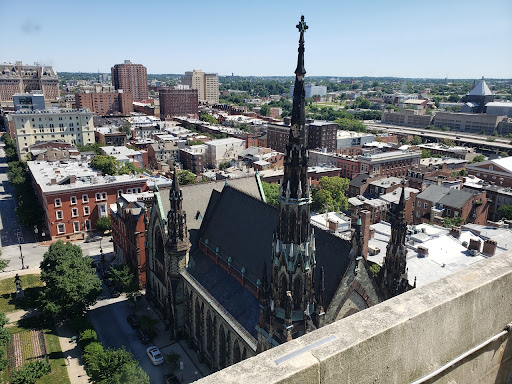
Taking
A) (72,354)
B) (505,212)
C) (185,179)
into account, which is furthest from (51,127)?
(505,212)

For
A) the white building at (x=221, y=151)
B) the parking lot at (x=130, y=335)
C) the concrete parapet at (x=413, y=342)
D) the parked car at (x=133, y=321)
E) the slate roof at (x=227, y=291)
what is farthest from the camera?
the white building at (x=221, y=151)

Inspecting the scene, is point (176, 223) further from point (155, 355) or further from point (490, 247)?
point (490, 247)

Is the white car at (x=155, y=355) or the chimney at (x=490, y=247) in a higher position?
the chimney at (x=490, y=247)

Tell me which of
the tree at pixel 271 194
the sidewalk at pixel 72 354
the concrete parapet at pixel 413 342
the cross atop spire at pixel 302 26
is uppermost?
the cross atop spire at pixel 302 26

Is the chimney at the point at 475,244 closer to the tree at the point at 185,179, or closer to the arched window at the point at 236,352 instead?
the arched window at the point at 236,352

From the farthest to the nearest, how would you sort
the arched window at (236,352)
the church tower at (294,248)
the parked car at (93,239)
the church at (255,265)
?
the parked car at (93,239), the arched window at (236,352), the church at (255,265), the church tower at (294,248)

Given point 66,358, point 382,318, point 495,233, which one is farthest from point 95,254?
point 382,318

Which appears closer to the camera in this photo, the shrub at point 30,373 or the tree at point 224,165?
the shrub at point 30,373

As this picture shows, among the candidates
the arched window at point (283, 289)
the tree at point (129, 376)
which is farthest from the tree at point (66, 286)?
the arched window at point (283, 289)
